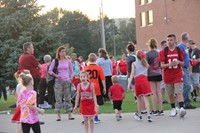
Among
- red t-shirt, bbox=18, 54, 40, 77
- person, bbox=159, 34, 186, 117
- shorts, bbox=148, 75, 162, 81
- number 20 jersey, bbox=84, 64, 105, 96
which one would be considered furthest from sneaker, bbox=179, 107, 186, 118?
red t-shirt, bbox=18, 54, 40, 77

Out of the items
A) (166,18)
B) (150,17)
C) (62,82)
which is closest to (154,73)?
(62,82)

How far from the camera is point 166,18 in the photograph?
170ft

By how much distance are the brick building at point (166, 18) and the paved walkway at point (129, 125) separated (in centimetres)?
3676

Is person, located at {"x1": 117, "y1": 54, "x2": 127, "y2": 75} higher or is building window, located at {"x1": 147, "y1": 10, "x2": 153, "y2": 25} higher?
building window, located at {"x1": 147, "y1": 10, "x2": 153, "y2": 25}

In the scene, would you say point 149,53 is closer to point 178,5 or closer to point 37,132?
point 37,132

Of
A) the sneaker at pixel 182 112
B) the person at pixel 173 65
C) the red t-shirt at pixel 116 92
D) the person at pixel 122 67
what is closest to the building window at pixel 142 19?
the person at pixel 122 67

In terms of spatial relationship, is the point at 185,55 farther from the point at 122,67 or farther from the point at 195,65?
the point at 122,67

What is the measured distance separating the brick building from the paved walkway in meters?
36.8

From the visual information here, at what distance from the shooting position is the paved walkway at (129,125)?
9.64 metres

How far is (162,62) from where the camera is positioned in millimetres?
11172

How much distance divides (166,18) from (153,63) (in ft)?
134

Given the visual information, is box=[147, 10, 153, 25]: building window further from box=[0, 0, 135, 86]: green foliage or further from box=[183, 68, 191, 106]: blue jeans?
box=[183, 68, 191, 106]: blue jeans

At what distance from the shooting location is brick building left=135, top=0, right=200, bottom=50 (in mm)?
A: 48062

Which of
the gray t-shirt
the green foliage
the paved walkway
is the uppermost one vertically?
the green foliage
